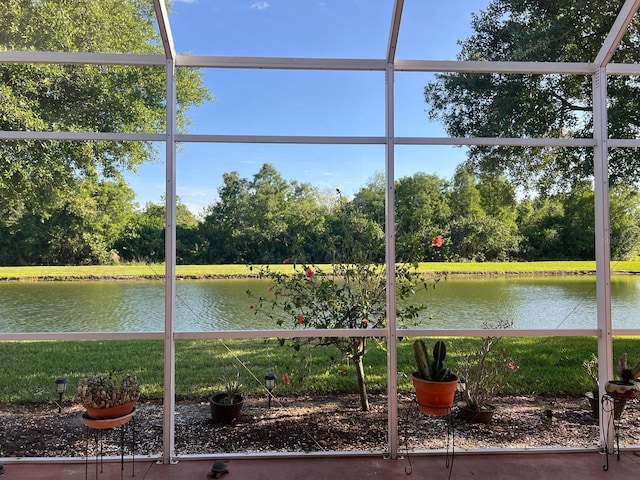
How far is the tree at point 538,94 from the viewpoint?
3.12 metres

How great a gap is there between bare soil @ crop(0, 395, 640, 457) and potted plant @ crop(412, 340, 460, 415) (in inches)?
20.2

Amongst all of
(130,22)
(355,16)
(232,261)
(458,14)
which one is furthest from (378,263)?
(130,22)

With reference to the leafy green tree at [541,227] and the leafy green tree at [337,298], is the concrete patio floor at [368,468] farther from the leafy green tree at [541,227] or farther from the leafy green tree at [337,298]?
the leafy green tree at [541,227]

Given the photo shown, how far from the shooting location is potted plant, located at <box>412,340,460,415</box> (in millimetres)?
2340

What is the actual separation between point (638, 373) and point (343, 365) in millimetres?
2009

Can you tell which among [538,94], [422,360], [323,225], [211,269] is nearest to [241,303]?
[211,269]

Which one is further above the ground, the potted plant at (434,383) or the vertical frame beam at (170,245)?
the vertical frame beam at (170,245)

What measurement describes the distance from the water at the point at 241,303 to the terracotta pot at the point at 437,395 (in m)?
0.89

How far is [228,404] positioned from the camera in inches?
123

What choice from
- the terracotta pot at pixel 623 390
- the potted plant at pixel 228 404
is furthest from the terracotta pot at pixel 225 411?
the terracotta pot at pixel 623 390

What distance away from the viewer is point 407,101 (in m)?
3.14

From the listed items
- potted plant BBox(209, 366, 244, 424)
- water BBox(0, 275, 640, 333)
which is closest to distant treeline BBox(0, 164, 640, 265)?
water BBox(0, 275, 640, 333)

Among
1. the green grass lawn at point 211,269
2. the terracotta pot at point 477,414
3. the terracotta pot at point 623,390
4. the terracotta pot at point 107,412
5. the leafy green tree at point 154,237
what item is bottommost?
the terracotta pot at point 477,414

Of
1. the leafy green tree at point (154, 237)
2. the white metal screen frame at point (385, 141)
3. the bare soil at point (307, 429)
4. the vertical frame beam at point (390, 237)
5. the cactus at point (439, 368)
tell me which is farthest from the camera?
the leafy green tree at point (154, 237)
